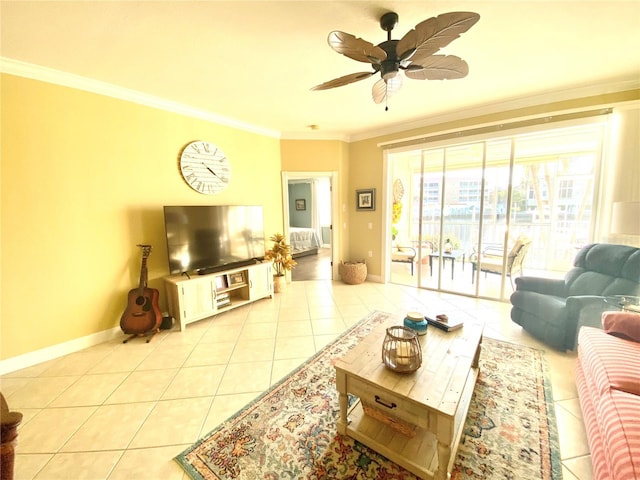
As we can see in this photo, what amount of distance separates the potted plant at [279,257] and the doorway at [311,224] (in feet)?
1.25

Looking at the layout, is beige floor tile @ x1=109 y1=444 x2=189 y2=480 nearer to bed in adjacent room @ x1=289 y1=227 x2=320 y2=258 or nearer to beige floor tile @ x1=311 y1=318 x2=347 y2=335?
beige floor tile @ x1=311 y1=318 x2=347 y2=335

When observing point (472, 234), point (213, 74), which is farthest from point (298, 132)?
point (472, 234)

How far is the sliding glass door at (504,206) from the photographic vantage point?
A: 11.4 feet

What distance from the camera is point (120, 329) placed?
2.73m

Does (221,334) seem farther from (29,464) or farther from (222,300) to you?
(29,464)

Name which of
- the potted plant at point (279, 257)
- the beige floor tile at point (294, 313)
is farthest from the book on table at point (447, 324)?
the potted plant at point (279, 257)

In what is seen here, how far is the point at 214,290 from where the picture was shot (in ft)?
10.0

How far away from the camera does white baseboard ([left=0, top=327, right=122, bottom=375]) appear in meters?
2.14

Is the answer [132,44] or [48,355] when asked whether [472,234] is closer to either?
[132,44]

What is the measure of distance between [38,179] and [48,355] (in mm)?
1600

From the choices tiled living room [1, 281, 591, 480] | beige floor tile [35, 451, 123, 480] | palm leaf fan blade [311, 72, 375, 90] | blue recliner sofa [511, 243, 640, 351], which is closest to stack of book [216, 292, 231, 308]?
tiled living room [1, 281, 591, 480]

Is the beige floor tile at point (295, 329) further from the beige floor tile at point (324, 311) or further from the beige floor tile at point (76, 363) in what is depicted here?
the beige floor tile at point (76, 363)

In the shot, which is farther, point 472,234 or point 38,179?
point 472,234

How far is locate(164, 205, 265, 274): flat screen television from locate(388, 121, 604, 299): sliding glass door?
99.6 inches
